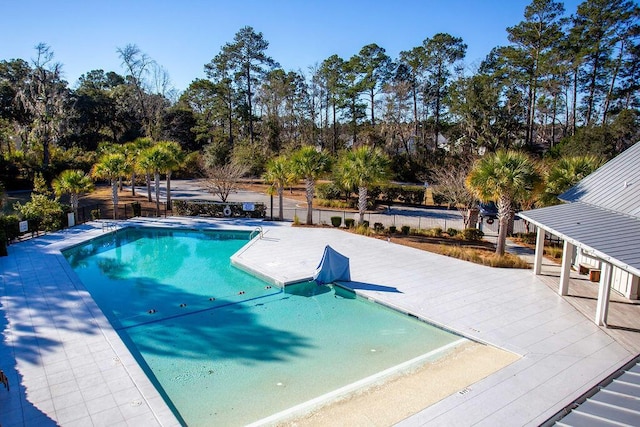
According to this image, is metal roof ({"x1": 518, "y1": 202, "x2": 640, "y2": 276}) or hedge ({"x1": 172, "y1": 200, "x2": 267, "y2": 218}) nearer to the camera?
metal roof ({"x1": 518, "y1": 202, "x2": 640, "y2": 276})

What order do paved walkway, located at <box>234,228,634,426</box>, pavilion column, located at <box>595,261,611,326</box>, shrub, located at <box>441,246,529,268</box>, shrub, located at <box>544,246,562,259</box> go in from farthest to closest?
shrub, located at <box>544,246,562,259</box> < shrub, located at <box>441,246,529,268</box> < pavilion column, located at <box>595,261,611,326</box> < paved walkway, located at <box>234,228,634,426</box>

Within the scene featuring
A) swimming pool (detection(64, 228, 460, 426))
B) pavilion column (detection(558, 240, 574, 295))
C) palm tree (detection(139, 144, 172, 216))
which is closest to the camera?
swimming pool (detection(64, 228, 460, 426))

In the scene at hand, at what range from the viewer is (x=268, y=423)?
6.95 m

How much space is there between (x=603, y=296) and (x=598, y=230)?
164cm

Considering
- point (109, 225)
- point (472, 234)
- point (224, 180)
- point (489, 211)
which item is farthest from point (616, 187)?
point (109, 225)

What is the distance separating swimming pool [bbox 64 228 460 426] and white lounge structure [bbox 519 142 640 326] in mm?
3835

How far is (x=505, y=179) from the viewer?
49.3 feet

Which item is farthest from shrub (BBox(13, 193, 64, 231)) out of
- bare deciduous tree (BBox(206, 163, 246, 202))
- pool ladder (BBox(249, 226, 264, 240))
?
pool ladder (BBox(249, 226, 264, 240))

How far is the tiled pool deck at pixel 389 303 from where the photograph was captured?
280 inches

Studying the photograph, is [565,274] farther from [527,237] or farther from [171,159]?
[171,159]

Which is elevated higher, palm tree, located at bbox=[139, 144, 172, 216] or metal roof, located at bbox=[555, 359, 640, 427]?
palm tree, located at bbox=[139, 144, 172, 216]

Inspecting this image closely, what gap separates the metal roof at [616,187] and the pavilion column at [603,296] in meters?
2.38

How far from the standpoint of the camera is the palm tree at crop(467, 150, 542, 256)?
15047 mm

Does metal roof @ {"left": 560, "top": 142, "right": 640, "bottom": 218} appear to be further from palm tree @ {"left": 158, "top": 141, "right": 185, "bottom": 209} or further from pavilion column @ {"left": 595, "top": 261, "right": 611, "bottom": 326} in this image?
palm tree @ {"left": 158, "top": 141, "right": 185, "bottom": 209}
